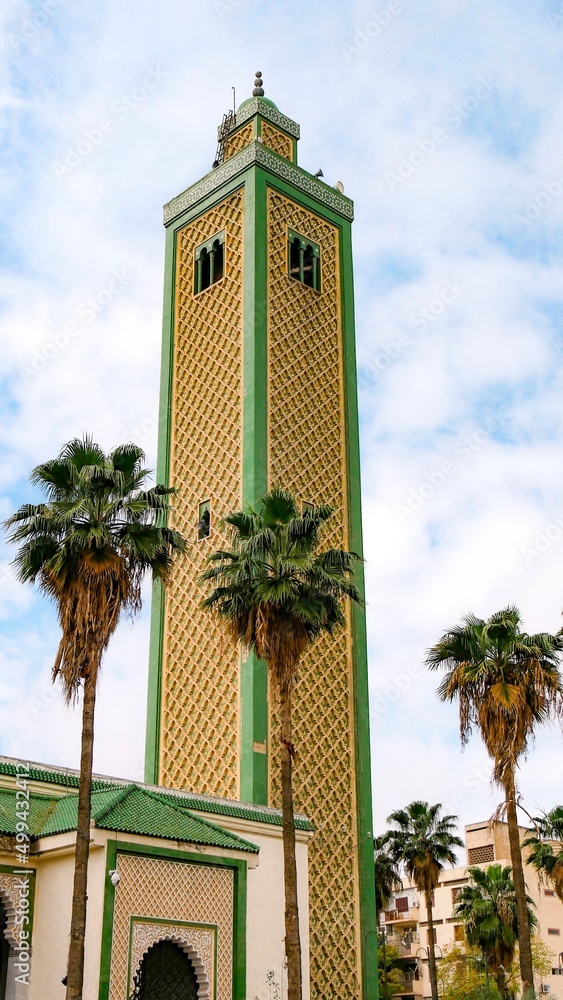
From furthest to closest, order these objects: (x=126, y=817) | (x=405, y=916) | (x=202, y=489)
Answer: (x=405, y=916) < (x=202, y=489) < (x=126, y=817)

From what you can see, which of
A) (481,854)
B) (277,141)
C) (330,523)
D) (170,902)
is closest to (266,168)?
(277,141)

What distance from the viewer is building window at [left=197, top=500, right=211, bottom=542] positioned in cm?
2659

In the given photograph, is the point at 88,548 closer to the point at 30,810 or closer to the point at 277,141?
the point at 30,810

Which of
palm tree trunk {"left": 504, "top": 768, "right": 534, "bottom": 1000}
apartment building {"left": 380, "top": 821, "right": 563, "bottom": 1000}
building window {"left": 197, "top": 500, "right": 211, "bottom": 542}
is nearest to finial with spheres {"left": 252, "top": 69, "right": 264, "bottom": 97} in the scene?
building window {"left": 197, "top": 500, "right": 211, "bottom": 542}

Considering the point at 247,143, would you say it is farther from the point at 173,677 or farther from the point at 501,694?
the point at 501,694

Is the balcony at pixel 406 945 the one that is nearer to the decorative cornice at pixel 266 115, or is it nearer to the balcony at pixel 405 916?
the balcony at pixel 405 916

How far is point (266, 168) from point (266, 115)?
8.07 feet

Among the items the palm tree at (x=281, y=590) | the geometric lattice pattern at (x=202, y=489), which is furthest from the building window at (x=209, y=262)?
the palm tree at (x=281, y=590)

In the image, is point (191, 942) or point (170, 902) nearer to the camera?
point (170, 902)

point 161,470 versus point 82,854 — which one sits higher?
point 161,470

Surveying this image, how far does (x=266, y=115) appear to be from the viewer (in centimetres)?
3077

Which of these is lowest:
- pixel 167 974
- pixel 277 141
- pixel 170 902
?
pixel 167 974

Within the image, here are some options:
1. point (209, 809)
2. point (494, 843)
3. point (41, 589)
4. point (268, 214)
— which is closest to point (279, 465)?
point (268, 214)

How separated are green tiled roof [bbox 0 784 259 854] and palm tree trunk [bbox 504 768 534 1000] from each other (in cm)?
468
